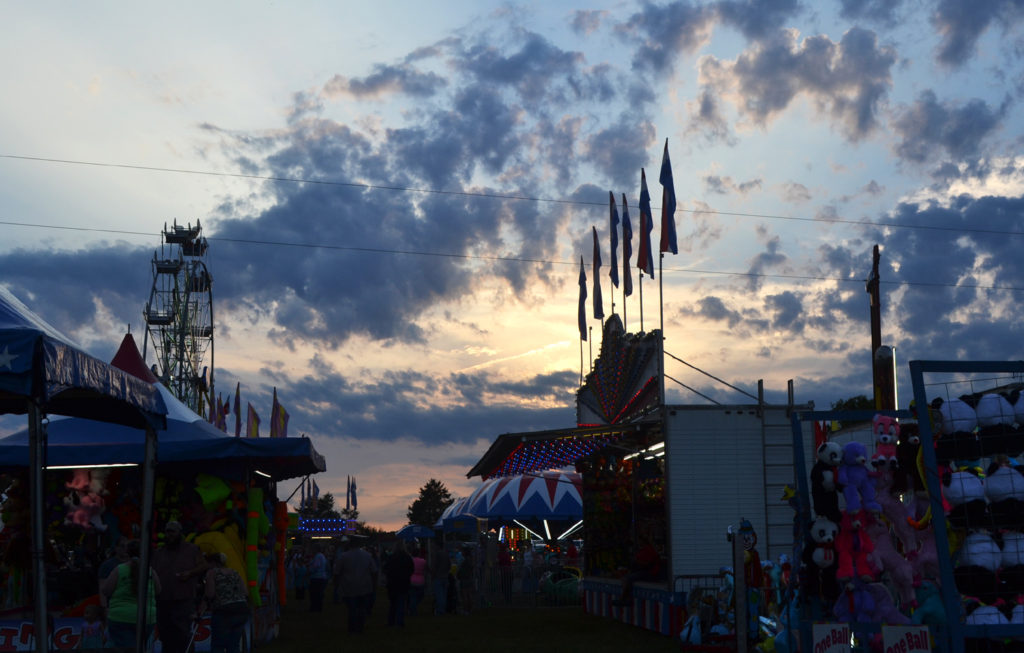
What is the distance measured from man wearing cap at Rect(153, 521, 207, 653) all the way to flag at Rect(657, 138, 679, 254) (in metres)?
14.5

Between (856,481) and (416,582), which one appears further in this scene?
(416,582)

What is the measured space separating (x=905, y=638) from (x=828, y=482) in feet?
8.06

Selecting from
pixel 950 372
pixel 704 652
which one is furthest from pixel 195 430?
pixel 950 372

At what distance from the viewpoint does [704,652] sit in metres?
14.9

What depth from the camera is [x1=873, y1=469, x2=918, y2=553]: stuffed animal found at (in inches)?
397

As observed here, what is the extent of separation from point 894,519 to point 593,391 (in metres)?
16.2

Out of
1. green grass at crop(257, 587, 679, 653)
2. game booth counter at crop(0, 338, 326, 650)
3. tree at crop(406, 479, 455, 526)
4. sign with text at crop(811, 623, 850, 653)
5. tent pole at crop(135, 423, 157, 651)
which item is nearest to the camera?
tent pole at crop(135, 423, 157, 651)

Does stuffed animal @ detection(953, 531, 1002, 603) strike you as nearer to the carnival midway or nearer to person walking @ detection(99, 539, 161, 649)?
the carnival midway

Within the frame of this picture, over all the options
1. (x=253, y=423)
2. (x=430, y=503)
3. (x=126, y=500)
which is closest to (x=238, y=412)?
(x=253, y=423)

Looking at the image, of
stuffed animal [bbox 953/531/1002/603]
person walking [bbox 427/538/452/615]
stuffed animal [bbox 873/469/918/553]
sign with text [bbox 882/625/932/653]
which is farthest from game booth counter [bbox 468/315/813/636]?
sign with text [bbox 882/625/932/653]

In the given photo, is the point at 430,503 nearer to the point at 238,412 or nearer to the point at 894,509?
the point at 238,412

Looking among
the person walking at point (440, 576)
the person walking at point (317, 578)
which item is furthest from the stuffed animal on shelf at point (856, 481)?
the person walking at point (317, 578)

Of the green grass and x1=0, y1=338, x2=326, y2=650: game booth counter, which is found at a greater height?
x1=0, y1=338, x2=326, y2=650: game booth counter

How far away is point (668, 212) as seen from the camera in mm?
22922
